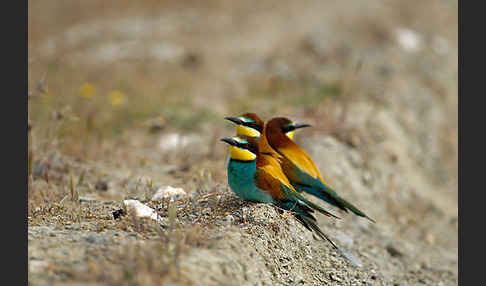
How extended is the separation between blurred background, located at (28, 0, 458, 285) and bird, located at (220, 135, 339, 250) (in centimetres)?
77

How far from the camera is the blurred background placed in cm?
416

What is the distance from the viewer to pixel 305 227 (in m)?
2.89

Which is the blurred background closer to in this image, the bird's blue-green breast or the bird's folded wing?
the bird's folded wing

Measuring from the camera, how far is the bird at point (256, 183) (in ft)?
8.64

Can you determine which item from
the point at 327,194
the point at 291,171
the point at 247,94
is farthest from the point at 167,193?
the point at 247,94

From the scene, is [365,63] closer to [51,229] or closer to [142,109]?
[142,109]

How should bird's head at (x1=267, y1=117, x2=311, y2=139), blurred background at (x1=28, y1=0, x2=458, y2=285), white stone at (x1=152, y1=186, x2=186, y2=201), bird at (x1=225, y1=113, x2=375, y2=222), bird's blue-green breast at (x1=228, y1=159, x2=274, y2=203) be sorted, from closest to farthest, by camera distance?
bird's blue-green breast at (x1=228, y1=159, x2=274, y2=203) → white stone at (x1=152, y1=186, x2=186, y2=201) → bird at (x1=225, y1=113, x2=375, y2=222) → bird's head at (x1=267, y1=117, x2=311, y2=139) → blurred background at (x1=28, y1=0, x2=458, y2=285)

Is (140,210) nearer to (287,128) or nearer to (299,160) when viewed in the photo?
(299,160)

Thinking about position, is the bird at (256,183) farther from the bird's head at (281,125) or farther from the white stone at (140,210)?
the bird's head at (281,125)

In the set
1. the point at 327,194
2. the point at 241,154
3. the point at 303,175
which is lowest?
the point at 327,194

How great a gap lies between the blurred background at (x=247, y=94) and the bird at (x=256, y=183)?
2.51ft

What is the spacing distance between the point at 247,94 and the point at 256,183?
3580 mm

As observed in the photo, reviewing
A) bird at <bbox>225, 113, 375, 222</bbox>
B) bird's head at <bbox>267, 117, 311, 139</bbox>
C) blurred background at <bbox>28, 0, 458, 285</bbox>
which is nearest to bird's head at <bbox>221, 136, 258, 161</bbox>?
bird at <bbox>225, 113, 375, 222</bbox>

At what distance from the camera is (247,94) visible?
6141mm
